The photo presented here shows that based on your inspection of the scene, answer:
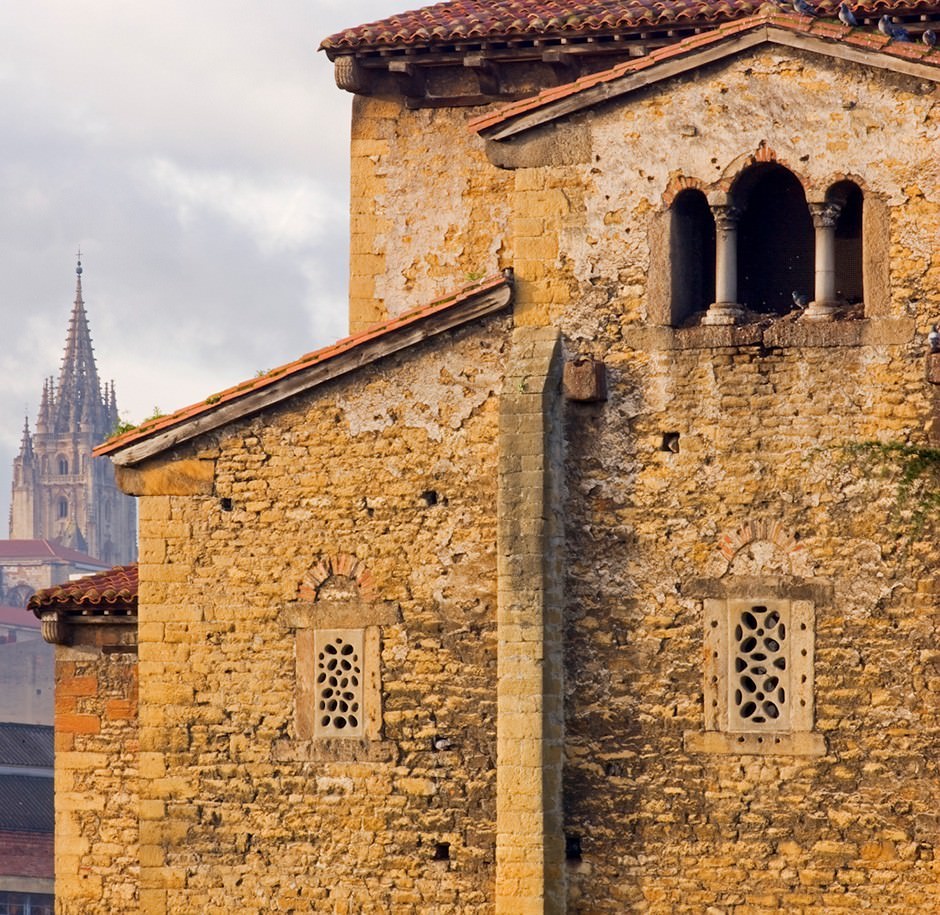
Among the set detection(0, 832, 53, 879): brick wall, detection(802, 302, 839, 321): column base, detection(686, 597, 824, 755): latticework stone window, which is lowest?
detection(0, 832, 53, 879): brick wall

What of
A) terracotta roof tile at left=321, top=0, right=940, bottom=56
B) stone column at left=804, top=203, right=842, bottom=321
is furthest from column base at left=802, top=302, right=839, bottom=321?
terracotta roof tile at left=321, top=0, right=940, bottom=56

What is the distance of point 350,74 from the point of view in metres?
21.8

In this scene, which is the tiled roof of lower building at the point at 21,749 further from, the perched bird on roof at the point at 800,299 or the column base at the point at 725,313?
the perched bird on roof at the point at 800,299

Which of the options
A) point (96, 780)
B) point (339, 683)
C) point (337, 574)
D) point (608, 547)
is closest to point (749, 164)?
point (608, 547)

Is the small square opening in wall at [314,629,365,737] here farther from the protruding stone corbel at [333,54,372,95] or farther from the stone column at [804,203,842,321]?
the protruding stone corbel at [333,54,372,95]

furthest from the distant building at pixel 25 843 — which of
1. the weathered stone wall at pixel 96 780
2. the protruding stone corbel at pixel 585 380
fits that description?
the protruding stone corbel at pixel 585 380

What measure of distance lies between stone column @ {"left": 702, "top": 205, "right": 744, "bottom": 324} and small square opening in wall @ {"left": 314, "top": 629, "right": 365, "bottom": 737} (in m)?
4.00

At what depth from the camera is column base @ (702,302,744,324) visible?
58.2ft

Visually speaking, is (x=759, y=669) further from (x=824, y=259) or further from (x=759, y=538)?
Answer: (x=824, y=259)

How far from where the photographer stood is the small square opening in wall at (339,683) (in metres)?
18.6

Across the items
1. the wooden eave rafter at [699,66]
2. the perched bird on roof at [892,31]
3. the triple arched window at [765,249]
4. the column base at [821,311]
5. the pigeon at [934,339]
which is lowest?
the pigeon at [934,339]

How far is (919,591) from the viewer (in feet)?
55.9

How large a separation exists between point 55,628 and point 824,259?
812 centimetres

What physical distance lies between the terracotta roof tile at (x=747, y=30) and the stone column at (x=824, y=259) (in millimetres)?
1279
